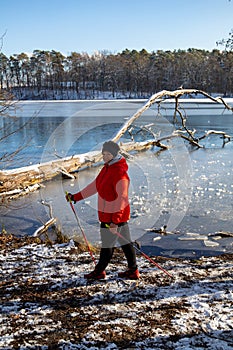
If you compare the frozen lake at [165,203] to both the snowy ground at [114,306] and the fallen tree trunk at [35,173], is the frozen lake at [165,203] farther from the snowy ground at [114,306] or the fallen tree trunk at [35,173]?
the snowy ground at [114,306]

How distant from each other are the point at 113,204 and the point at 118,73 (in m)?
73.5

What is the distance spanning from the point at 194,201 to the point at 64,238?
3.55 m

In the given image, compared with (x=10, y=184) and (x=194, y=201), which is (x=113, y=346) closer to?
(x=194, y=201)

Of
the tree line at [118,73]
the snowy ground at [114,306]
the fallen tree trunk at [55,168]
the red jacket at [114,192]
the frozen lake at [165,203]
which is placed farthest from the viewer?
the tree line at [118,73]

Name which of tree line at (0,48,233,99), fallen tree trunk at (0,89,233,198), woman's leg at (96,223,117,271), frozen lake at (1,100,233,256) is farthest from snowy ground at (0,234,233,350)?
tree line at (0,48,233,99)

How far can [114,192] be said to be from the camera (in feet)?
11.3

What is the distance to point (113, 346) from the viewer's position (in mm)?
2553

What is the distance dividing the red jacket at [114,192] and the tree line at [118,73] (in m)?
59.0

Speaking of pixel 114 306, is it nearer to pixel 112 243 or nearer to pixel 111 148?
pixel 112 243

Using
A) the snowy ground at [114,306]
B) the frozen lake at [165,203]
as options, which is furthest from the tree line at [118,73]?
the snowy ground at [114,306]

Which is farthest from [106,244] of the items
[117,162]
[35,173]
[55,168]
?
[55,168]

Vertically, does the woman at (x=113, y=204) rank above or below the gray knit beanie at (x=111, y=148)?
below

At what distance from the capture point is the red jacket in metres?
3.40

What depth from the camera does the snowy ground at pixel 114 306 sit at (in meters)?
2.64
